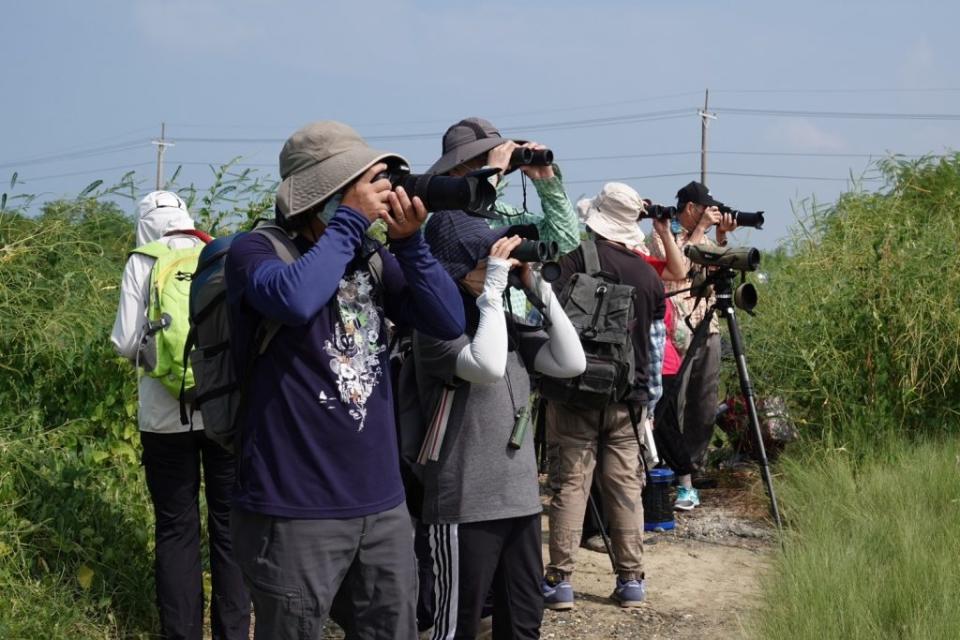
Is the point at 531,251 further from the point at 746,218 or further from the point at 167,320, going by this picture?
the point at 746,218

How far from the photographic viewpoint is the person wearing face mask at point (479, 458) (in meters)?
3.47

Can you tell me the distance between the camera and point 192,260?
4.12 meters

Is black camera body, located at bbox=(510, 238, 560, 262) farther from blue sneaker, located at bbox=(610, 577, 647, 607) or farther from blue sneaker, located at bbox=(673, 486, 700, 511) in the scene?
blue sneaker, located at bbox=(673, 486, 700, 511)

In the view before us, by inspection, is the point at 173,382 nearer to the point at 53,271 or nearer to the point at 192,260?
the point at 192,260

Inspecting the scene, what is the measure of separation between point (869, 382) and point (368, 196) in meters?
5.16

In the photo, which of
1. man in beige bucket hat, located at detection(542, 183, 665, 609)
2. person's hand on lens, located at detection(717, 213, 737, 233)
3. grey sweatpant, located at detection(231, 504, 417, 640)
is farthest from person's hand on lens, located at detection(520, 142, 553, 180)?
person's hand on lens, located at detection(717, 213, 737, 233)

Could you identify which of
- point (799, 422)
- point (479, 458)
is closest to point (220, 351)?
point (479, 458)

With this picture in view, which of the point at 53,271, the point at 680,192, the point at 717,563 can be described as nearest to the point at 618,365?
the point at 717,563

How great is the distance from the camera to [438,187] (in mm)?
2742

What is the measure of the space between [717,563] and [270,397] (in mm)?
3830

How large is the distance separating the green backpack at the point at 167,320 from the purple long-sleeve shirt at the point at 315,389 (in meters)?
1.24

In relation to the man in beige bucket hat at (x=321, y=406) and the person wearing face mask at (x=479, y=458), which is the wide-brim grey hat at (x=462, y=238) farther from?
the man in beige bucket hat at (x=321, y=406)

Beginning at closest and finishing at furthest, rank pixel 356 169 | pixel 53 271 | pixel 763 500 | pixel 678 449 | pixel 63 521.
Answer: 1. pixel 356 169
2. pixel 63 521
3. pixel 53 271
4. pixel 678 449
5. pixel 763 500

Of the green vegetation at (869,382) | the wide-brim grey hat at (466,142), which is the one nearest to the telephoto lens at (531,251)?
the wide-brim grey hat at (466,142)
